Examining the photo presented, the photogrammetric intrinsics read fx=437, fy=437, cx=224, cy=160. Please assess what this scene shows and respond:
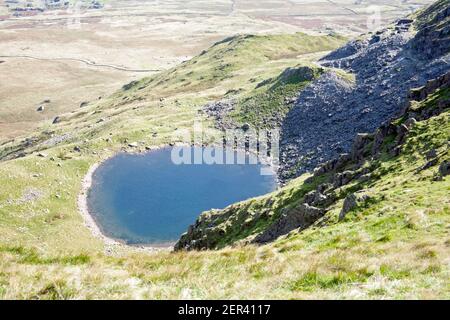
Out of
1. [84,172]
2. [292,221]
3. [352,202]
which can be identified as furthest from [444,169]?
[84,172]

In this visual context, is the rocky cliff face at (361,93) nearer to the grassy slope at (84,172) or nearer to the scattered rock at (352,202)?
the grassy slope at (84,172)

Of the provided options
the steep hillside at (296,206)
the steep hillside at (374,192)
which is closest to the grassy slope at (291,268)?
the steep hillside at (296,206)

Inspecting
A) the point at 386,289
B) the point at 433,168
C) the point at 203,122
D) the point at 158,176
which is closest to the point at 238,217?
the point at 433,168

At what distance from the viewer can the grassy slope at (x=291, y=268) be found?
14.2 meters

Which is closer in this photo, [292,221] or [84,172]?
[292,221]

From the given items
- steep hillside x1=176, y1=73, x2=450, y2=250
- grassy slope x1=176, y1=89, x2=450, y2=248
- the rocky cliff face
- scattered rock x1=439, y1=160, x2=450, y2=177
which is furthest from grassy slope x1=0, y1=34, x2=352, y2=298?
the rocky cliff face

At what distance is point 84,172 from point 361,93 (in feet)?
201

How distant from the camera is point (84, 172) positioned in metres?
90.2

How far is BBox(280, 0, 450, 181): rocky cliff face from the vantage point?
8612 cm

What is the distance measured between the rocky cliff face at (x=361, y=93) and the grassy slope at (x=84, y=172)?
96.8ft

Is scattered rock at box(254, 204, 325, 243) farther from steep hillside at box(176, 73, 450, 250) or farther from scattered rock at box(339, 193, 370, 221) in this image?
scattered rock at box(339, 193, 370, 221)

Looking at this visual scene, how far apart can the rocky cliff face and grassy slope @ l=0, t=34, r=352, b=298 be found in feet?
96.8

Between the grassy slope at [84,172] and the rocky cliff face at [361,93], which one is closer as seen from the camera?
the grassy slope at [84,172]

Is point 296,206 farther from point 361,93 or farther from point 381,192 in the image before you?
point 361,93
